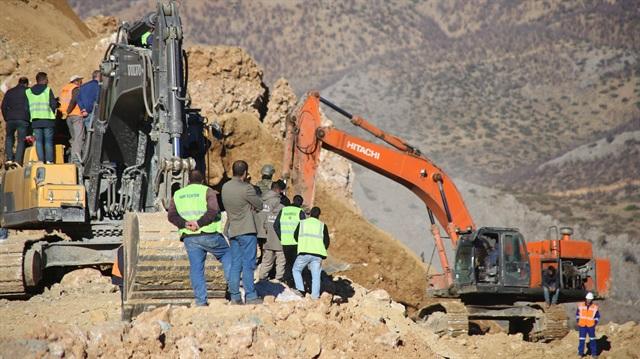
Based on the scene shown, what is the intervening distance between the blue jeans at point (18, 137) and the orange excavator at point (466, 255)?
4.74 metres

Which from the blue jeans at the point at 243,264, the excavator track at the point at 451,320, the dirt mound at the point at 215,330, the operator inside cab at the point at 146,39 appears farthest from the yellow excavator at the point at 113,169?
the excavator track at the point at 451,320

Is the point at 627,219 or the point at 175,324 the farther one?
the point at 627,219

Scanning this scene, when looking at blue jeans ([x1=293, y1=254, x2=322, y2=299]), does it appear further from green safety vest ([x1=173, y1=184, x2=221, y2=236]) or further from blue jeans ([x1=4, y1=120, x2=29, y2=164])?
blue jeans ([x1=4, y1=120, x2=29, y2=164])

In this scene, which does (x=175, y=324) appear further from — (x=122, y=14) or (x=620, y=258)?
(x=122, y=14)

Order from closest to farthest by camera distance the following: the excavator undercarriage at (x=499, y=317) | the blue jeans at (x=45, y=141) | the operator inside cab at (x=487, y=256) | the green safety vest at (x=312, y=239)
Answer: the green safety vest at (x=312, y=239), the blue jeans at (x=45, y=141), the excavator undercarriage at (x=499, y=317), the operator inside cab at (x=487, y=256)

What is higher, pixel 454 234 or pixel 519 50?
pixel 519 50

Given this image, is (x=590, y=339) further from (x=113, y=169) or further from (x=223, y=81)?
(x=223, y=81)

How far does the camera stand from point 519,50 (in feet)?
296

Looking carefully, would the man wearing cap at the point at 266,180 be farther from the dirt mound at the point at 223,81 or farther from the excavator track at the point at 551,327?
the dirt mound at the point at 223,81

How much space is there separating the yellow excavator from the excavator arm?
2144 millimetres

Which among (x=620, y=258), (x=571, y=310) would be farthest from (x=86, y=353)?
(x=620, y=258)

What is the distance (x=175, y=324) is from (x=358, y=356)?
2341mm

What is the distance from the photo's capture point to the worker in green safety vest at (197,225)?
1323 cm

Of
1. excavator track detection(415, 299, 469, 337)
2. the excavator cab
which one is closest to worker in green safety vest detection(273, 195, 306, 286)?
excavator track detection(415, 299, 469, 337)
